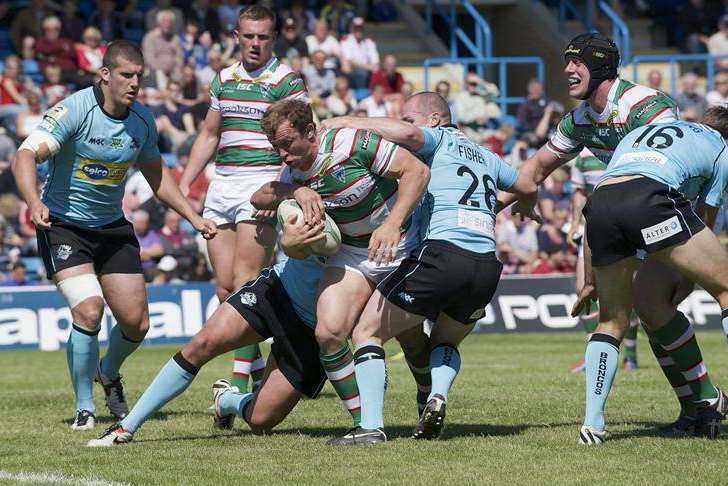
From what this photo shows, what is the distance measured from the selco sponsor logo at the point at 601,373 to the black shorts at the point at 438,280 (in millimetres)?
789

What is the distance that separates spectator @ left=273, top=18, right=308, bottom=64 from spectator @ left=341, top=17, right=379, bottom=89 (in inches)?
38.3

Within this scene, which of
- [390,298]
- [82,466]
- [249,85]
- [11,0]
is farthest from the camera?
[11,0]

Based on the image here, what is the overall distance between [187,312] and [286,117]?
10419 mm

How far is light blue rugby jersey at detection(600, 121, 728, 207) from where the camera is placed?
23.6 feet

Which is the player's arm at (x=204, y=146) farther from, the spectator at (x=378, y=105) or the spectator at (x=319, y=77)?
the spectator at (x=319, y=77)

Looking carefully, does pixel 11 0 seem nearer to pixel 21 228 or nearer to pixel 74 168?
pixel 21 228

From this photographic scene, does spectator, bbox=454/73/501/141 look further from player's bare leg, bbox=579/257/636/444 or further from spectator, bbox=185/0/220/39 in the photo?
player's bare leg, bbox=579/257/636/444

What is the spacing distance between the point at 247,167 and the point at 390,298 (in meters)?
2.70

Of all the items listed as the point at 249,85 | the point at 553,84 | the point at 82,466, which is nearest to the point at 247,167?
the point at 249,85

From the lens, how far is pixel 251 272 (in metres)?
9.75

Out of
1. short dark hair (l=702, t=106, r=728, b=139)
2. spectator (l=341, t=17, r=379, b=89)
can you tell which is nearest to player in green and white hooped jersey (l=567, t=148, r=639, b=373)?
short dark hair (l=702, t=106, r=728, b=139)

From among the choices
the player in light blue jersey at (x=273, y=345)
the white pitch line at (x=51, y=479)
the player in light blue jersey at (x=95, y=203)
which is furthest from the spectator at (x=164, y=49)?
the white pitch line at (x=51, y=479)

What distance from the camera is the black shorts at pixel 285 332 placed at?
7.90 metres

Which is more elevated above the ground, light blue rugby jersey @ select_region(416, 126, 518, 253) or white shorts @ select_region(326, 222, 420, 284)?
light blue rugby jersey @ select_region(416, 126, 518, 253)
